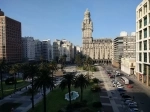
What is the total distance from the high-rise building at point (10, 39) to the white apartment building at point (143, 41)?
10077 cm

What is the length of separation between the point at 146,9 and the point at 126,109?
5013 cm

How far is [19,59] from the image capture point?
175m

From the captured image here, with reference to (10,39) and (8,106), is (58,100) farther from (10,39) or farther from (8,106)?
(10,39)

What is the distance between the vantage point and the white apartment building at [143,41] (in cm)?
8012

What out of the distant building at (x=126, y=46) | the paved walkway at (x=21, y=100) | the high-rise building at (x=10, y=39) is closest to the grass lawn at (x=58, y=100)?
the paved walkway at (x=21, y=100)

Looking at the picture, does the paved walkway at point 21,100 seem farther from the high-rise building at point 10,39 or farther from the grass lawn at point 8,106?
the high-rise building at point 10,39

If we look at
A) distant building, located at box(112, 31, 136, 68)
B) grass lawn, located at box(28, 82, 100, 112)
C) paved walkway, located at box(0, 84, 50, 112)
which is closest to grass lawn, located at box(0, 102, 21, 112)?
paved walkway, located at box(0, 84, 50, 112)

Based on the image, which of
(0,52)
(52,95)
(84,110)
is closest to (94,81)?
(52,95)

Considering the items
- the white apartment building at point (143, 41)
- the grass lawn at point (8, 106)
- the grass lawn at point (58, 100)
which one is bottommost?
the grass lawn at point (8, 106)

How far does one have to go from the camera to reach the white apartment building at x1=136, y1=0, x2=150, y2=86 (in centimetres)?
8012

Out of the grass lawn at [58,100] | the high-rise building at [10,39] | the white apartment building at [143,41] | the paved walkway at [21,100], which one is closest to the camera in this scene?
the grass lawn at [58,100]

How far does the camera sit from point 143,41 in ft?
285

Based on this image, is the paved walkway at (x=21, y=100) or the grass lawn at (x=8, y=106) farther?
the paved walkway at (x=21, y=100)

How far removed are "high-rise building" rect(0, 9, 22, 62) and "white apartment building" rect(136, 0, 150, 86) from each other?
10077cm
